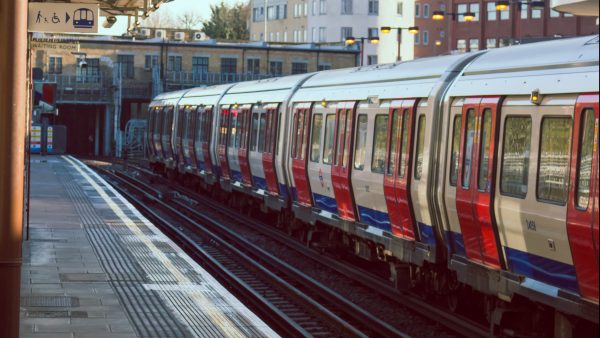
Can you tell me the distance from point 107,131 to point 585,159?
2691 inches

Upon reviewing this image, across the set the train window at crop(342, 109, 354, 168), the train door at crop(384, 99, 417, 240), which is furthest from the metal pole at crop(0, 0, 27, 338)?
the train window at crop(342, 109, 354, 168)

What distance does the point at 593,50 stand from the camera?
439 inches

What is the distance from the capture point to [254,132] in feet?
96.1

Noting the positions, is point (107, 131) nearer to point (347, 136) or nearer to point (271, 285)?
point (347, 136)

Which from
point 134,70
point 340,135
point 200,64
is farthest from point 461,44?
point 340,135

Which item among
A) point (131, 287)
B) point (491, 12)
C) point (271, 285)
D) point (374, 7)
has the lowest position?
point (271, 285)

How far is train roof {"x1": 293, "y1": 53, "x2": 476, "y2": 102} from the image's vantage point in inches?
631

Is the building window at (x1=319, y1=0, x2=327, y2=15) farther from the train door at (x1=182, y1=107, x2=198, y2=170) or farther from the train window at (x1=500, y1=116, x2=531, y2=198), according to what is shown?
the train window at (x1=500, y1=116, x2=531, y2=198)

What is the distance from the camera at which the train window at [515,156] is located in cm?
1246

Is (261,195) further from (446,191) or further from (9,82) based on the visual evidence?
(9,82)

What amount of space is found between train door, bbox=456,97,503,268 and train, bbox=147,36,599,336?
24 millimetres

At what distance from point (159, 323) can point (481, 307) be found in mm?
5048

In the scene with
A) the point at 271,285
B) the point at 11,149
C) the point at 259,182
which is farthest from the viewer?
the point at 259,182

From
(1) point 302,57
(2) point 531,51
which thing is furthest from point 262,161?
(1) point 302,57
